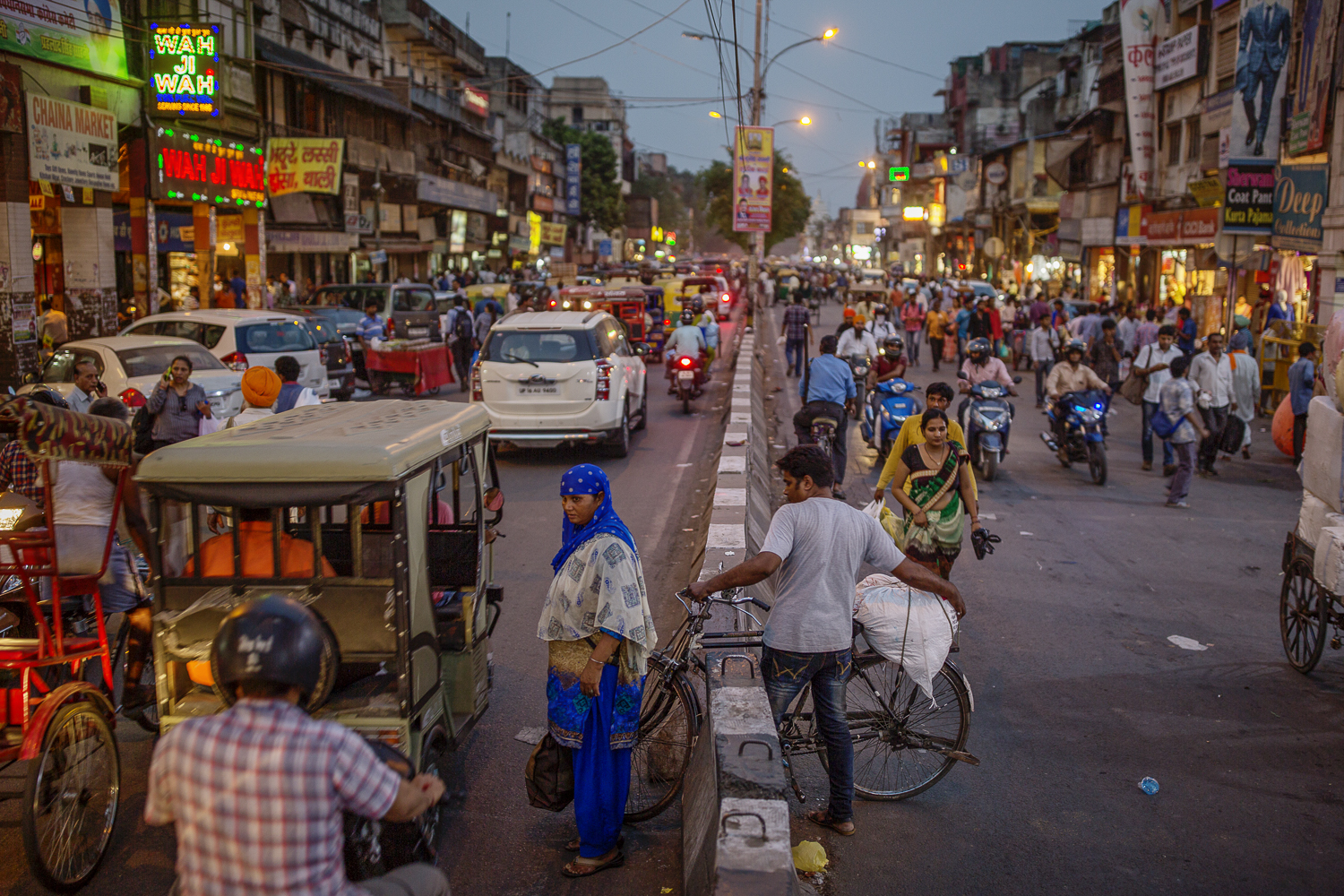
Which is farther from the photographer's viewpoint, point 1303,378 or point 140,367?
point 140,367

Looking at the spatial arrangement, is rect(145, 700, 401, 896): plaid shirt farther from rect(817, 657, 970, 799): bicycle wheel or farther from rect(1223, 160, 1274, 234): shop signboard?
rect(1223, 160, 1274, 234): shop signboard

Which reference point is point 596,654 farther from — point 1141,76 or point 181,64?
point 1141,76

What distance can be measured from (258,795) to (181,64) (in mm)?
23581

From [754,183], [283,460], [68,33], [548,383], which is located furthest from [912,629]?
[754,183]

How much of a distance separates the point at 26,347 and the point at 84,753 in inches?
657

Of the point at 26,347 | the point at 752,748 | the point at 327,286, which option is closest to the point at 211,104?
the point at 327,286

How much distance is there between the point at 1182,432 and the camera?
11.5 metres

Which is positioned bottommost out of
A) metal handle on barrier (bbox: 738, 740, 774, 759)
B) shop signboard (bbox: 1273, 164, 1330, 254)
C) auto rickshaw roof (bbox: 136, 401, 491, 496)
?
metal handle on barrier (bbox: 738, 740, 774, 759)

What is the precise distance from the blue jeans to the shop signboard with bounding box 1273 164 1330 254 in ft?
55.2

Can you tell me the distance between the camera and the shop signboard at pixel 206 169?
22938 millimetres

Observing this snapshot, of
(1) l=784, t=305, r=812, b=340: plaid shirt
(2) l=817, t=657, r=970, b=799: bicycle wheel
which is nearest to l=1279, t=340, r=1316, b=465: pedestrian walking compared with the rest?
(2) l=817, t=657, r=970, b=799: bicycle wheel

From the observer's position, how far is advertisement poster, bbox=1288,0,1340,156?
1730 cm

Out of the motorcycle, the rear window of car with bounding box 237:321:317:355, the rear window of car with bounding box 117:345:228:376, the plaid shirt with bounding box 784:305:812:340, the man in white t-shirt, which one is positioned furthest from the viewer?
the plaid shirt with bounding box 784:305:812:340

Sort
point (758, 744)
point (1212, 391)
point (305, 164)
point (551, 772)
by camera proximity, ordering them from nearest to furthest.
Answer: point (758, 744)
point (551, 772)
point (1212, 391)
point (305, 164)
